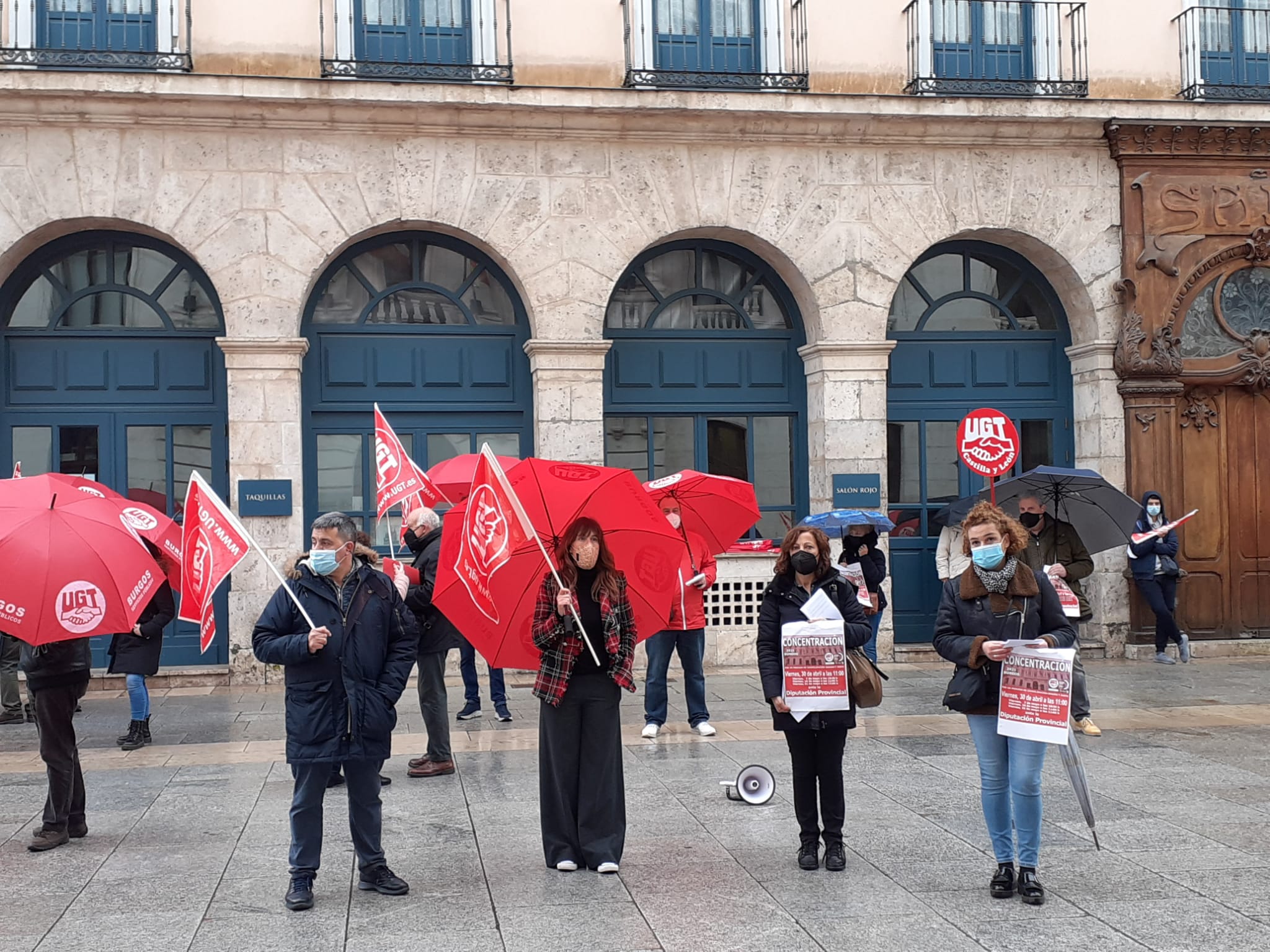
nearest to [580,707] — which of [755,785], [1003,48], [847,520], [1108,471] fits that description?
[755,785]

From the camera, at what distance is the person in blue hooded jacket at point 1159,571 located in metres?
15.5

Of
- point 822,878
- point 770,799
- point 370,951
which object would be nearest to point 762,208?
point 770,799

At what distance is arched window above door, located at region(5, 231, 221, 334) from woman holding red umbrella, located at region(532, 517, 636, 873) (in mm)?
9263

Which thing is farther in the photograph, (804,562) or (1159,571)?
(1159,571)

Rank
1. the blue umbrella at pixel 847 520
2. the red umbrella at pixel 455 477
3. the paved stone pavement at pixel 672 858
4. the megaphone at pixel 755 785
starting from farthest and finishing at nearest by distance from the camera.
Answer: the blue umbrella at pixel 847 520 → the red umbrella at pixel 455 477 → the megaphone at pixel 755 785 → the paved stone pavement at pixel 672 858

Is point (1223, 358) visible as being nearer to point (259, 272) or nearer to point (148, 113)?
point (259, 272)

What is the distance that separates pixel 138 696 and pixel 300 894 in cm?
511

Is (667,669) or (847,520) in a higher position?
(847,520)

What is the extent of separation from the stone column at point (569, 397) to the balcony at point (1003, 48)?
5.04m

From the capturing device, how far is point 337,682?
650 cm

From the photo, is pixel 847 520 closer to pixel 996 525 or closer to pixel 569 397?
pixel 569 397

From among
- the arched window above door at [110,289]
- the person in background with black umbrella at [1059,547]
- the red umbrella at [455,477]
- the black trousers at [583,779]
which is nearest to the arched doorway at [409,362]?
the arched window above door at [110,289]

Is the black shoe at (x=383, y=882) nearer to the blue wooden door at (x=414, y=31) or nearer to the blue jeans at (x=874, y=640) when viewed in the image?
the blue jeans at (x=874, y=640)

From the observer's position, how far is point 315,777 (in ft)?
21.1
